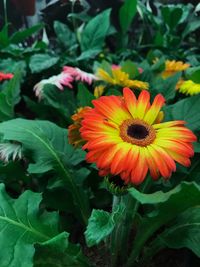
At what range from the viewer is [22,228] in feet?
2.42

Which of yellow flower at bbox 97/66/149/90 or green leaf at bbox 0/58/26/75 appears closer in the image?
yellow flower at bbox 97/66/149/90

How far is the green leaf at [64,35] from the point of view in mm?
1672

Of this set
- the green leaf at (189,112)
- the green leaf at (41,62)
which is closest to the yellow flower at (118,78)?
the green leaf at (189,112)

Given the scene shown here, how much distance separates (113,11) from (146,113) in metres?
1.21

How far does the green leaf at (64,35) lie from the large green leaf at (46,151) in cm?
79

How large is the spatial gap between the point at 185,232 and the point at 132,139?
24 centimetres

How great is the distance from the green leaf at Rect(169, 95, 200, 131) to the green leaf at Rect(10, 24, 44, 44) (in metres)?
0.82

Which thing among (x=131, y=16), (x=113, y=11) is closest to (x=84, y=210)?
(x=131, y=16)

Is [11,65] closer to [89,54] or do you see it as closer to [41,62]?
[41,62]

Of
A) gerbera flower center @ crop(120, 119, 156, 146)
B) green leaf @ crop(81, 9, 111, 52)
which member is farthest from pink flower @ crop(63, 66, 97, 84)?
gerbera flower center @ crop(120, 119, 156, 146)

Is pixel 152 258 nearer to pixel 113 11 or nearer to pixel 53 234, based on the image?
pixel 53 234

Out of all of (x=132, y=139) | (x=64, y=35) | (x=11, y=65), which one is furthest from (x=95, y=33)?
(x=132, y=139)

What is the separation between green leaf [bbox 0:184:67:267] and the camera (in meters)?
0.68

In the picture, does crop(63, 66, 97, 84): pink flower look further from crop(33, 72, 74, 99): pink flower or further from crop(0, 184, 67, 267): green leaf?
crop(0, 184, 67, 267): green leaf
